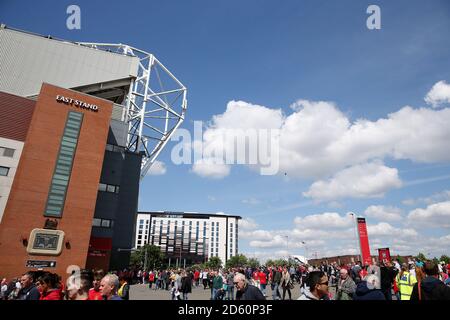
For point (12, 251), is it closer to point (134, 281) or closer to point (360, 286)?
point (134, 281)

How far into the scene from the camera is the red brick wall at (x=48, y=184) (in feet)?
94.1

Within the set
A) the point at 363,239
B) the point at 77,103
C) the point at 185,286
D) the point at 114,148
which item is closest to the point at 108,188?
the point at 114,148

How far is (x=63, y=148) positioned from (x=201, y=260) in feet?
395

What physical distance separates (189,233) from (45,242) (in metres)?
130

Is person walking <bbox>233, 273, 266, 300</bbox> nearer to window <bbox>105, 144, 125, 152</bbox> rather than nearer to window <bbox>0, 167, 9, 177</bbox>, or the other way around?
window <bbox>0, 167, 9, 177</bbox>

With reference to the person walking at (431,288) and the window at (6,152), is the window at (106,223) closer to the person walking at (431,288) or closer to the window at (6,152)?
the window at (6,152)

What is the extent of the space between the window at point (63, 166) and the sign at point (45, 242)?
6.55ft

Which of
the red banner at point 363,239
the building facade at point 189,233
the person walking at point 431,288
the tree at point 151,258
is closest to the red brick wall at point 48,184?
the red banner at point 363,239

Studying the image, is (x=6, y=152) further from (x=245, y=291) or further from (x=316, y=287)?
(x=316, y=287)

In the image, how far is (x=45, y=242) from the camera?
29781 mm

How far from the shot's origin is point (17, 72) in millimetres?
40625

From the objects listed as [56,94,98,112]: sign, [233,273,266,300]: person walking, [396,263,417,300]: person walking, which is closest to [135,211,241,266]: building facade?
[56,94,98,112]: sign
